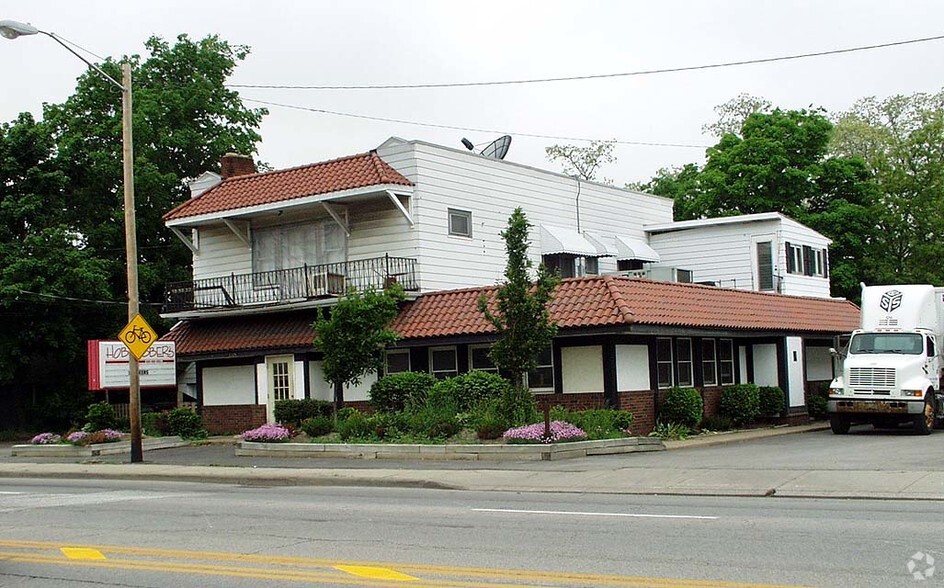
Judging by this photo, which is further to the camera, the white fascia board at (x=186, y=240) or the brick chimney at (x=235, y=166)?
the brick chimney at (x=235, y=166)

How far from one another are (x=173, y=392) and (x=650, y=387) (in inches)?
1064

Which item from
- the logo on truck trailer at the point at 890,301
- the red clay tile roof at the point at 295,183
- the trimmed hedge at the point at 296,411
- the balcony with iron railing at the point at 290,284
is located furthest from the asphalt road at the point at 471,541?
the red clay tile roof at the point at 295,183

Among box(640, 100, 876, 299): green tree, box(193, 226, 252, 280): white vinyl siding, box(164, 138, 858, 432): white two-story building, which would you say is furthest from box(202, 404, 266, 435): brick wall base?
box(640, 100, 876, 299): green tree

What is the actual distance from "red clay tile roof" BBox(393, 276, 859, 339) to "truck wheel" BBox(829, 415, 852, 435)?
3.67m

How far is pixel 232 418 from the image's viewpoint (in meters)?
33.7

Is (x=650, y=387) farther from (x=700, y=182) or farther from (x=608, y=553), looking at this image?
(x=700, y=182)

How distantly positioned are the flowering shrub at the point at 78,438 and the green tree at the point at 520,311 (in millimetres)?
12793

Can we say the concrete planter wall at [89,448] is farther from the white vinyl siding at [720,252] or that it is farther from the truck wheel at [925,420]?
the truck wheel at [925,420]

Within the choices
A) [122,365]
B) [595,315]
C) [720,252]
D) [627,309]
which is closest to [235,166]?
[122,365]

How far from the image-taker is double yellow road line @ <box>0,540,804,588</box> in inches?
357

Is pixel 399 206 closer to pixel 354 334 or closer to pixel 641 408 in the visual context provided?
pixel 354 334

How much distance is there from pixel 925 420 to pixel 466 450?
12.0 metres

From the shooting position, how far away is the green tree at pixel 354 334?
26.2 m

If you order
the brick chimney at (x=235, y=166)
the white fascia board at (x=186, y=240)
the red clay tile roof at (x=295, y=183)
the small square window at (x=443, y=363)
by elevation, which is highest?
the brick chimney at (x=235, y=166)
